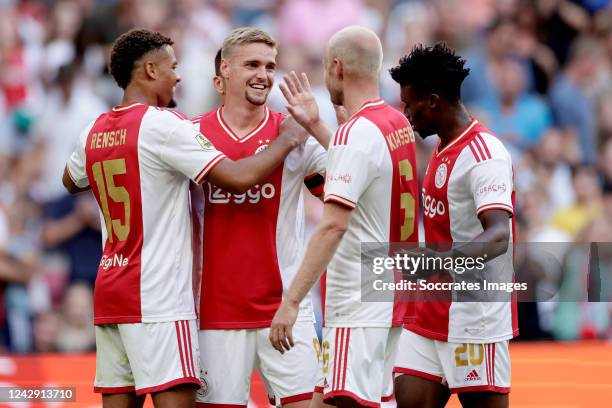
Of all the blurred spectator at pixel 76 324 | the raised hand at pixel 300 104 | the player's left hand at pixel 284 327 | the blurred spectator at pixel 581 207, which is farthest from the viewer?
the blurred spectator at pixel 581 207

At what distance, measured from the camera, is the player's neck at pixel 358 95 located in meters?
6.45

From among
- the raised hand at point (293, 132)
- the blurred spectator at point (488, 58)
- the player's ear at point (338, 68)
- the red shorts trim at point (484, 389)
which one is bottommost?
the red shorts trim at point (484, 389)

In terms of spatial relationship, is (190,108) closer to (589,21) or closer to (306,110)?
(589,21)

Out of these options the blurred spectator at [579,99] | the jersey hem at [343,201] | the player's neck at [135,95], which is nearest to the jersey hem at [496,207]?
the jersey hem at [343,201]

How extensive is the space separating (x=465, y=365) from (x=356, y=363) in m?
0.83

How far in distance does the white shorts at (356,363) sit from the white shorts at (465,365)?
1.90ft

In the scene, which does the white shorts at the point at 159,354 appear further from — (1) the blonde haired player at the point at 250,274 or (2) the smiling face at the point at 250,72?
(2) the smiling face at the point at 250,72

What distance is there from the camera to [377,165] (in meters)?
6.25

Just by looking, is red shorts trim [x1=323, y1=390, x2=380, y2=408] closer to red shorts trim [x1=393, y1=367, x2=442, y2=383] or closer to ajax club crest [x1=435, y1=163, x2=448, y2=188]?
red shorts trim [x1=393, y1=367, x2=442, y2=383]

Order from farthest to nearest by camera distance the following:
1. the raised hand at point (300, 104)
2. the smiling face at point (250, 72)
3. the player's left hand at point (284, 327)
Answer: the smiling face at point (250, 72), the raised hand at point (300, 104), the player's left hand at point (284, 327)

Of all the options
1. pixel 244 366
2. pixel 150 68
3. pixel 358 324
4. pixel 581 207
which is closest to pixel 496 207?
pixel 358 324


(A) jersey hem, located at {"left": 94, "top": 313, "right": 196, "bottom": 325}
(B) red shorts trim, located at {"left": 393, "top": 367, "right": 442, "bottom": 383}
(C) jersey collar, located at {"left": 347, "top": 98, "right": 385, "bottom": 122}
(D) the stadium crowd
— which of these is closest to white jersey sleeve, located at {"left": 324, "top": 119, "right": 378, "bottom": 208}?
(C) jersey collar, located at {"left": 347, "top": 98, "right": 385, "bottom": 122}

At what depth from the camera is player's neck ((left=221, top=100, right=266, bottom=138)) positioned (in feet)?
22.5

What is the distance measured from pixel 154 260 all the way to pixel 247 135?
35.7 inches
